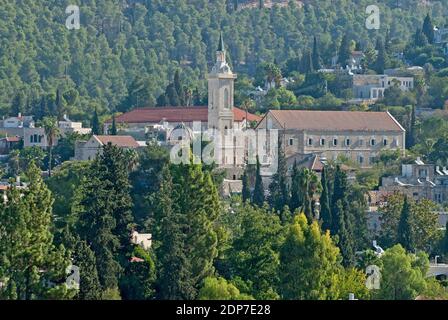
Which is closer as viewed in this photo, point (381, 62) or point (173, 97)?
point (173, 97)

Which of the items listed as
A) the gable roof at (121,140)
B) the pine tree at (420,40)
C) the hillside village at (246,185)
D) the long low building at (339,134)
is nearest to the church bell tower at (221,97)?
the hillside village at (246,185)

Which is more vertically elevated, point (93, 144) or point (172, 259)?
point (172, 259)

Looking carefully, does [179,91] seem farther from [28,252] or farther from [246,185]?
[28,252]

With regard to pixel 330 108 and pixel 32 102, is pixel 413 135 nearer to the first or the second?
pixel 330 108

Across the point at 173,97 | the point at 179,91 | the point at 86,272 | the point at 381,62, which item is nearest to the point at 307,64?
the point at 381,62

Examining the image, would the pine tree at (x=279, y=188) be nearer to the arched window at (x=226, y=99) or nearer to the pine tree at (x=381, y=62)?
the arched window at (x=226, y=99)
